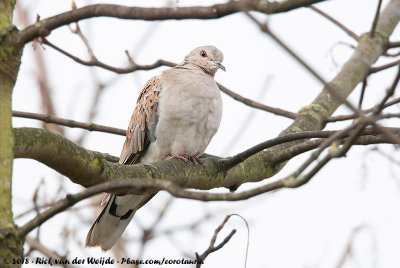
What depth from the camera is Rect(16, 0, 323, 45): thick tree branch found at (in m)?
2.18

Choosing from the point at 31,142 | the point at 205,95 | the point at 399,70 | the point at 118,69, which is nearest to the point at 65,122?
the point at 118,69

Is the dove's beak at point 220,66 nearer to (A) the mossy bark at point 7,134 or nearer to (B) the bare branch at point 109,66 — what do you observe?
(B) the bare branch at point 109,66

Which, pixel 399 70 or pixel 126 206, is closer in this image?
pixel 399 70

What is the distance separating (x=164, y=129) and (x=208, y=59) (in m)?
1.20

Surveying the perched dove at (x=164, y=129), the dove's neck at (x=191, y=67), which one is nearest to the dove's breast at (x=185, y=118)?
the perched dove at (x=164, y=129)

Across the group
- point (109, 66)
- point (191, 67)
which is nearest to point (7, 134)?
point (109, 66)

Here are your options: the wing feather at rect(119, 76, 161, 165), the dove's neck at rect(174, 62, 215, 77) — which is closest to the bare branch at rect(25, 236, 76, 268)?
the wing feather at rect(119, 76, 161, 165)

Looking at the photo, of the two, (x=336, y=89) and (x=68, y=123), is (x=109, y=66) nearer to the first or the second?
(x=68, y=123)

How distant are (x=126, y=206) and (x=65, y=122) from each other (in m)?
0.95

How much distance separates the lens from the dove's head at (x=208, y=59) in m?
5.59

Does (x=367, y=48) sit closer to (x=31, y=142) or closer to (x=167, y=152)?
(x=167, y=152)

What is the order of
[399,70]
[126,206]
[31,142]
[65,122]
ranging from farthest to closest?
[126,206] < [65,122] < [31,142] < [399,70]

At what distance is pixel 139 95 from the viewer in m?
5.27

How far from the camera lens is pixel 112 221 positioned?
15.1 ft
